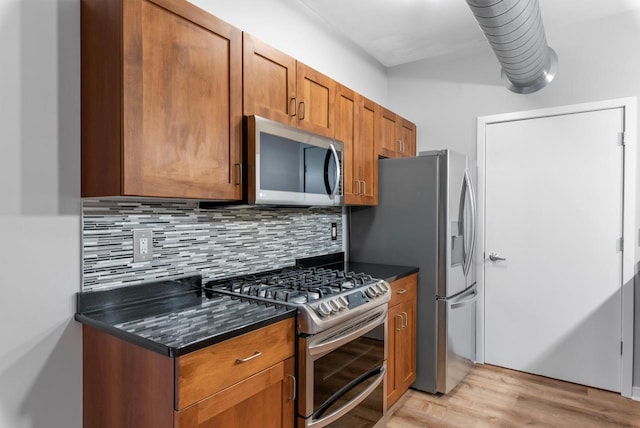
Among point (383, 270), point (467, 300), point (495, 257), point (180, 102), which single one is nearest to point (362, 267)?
point (383, 270)

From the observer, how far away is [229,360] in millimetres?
1327

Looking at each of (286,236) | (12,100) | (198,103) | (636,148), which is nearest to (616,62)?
→ (636,148)

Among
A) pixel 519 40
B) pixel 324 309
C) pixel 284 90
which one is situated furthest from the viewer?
pixel 519 40

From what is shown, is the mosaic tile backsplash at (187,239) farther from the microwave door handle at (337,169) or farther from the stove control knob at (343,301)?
the stove control knob at (343,301)

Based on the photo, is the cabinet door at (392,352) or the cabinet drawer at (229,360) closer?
the cabinet drawer at (229,360)

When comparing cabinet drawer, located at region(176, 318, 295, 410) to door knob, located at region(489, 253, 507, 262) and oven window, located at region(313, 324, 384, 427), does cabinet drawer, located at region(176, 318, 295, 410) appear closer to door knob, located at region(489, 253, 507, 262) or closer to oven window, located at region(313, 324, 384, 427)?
oven window, located at region(313, 324, 384, 427)

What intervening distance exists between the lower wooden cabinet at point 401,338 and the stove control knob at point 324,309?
2.75 feet

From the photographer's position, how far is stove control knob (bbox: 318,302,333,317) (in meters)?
1.68

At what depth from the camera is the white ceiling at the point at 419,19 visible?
265cm

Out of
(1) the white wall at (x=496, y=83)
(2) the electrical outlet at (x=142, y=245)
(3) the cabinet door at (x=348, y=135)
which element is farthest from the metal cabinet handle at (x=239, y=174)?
(1) the white wall at (x=496, y=83)

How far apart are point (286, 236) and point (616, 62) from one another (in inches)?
106

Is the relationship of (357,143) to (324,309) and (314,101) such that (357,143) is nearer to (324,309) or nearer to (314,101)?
(314,101)

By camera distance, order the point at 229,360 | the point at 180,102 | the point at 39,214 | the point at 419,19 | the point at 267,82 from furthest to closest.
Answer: the point at 419,19, the point at 267,82, the point at 180,102, the point at 39,214, the point at 229,360

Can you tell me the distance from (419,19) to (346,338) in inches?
91.9
